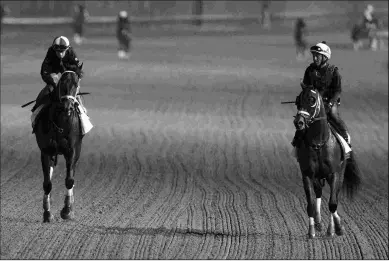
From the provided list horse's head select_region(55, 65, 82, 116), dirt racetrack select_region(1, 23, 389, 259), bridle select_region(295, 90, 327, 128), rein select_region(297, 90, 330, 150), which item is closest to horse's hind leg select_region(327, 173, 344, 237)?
rein select_region(297, 90, 330, 150)

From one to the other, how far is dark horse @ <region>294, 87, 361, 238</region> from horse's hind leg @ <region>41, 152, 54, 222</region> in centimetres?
215

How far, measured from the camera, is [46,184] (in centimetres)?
960

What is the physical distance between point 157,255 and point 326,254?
1.92 metres

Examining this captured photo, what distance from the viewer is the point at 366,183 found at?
18797 mm

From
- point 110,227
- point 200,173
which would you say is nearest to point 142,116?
point 200,173

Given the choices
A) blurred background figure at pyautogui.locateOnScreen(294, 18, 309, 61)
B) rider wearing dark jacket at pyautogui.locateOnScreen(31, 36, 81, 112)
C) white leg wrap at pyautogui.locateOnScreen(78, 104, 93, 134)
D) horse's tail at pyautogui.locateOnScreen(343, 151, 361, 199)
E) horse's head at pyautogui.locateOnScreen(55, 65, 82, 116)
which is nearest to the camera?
rider wearing dark jacket at pyautogui.locateOnScreen(31, 36, 81, 112)

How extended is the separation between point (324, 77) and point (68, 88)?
81.8 inches

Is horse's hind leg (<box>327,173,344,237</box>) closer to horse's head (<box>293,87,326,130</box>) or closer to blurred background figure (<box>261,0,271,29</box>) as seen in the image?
horse's head (<box>293,87,326,130</box>)

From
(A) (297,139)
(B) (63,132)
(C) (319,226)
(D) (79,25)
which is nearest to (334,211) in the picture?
(C) (319,226)

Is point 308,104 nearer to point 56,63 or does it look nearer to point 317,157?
point 317,157

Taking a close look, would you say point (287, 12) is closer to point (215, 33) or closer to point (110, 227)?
point (215, 33)

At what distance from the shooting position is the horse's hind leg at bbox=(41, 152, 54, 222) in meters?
9.57

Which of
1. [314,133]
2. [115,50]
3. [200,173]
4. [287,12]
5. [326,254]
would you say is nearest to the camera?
[314,133]

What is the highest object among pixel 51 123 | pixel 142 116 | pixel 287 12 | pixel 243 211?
pixel 51 123
